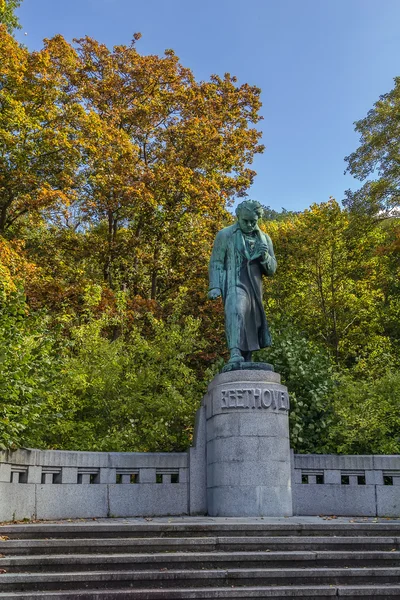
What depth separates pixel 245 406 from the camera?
10891mm

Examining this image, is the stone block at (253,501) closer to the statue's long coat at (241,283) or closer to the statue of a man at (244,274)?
the statue of a man at (244,274)

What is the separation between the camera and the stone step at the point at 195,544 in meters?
7.34

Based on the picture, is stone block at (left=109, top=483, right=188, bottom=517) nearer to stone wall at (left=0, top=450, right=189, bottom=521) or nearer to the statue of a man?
stone wall at (left=0, top=450, right=189, bottom=521)

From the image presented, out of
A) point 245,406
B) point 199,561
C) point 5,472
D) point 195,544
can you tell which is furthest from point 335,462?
point 5,472

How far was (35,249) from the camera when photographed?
23000 mm

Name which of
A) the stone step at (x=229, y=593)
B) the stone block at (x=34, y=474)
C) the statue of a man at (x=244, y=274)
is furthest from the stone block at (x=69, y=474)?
the stone step at (x=229, y=593)

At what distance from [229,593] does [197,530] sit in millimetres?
1661

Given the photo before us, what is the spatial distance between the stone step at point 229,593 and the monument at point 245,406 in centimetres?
382

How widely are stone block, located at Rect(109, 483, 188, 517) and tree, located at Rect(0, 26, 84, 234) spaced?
10988 mm

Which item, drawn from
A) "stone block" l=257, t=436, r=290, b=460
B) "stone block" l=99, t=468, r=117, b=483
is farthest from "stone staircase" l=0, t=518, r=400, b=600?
"stone block" l=99, t=468, r=117, b=483

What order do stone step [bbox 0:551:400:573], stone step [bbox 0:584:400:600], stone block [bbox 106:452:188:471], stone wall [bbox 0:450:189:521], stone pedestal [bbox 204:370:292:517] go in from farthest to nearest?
stone block [bbox 106:452:188:471]
stone pedestal [bbox 204:370:292:517]
stone wall [bbox 0:450:189:521]
stone step [bbox 0:551:400:573]
stone step [bbox 0:584:400:600]

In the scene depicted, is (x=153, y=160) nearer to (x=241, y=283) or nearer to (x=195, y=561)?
(x=241, y=283)

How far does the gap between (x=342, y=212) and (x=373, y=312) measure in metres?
4.36

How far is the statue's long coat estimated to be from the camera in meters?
11.8
